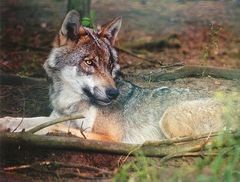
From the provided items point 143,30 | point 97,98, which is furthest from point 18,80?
point 143,30

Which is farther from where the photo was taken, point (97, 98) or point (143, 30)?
point (143, 30)

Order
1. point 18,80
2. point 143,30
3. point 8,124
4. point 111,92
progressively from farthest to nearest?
point 143,30, point 18,80, point 8,124, point 111,92

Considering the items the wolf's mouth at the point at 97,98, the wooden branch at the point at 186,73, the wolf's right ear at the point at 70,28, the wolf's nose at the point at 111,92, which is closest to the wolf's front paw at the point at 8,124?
Answer: the wolf's mouth at the point at 97,98

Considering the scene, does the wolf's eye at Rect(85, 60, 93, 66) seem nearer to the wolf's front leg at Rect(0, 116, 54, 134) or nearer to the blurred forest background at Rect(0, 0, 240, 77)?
the wolf's front leg at Rect(0, 116, 54, 134)

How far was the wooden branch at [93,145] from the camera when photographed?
7012 millimetres


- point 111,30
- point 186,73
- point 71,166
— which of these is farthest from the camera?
point 186,73

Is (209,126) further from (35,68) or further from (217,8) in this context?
(217,8)

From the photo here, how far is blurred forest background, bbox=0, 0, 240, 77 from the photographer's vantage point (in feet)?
42.2

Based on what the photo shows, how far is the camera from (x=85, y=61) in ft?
25.1

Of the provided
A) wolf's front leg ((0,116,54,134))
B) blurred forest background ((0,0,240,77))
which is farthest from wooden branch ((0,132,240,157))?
blurred forest background ((0,0,240,77))

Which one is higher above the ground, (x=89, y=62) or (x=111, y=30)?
(x=111, y=30)

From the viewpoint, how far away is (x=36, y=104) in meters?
9.44

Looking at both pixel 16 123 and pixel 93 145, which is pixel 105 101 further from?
pixel 16 123

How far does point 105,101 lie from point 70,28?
102cm
